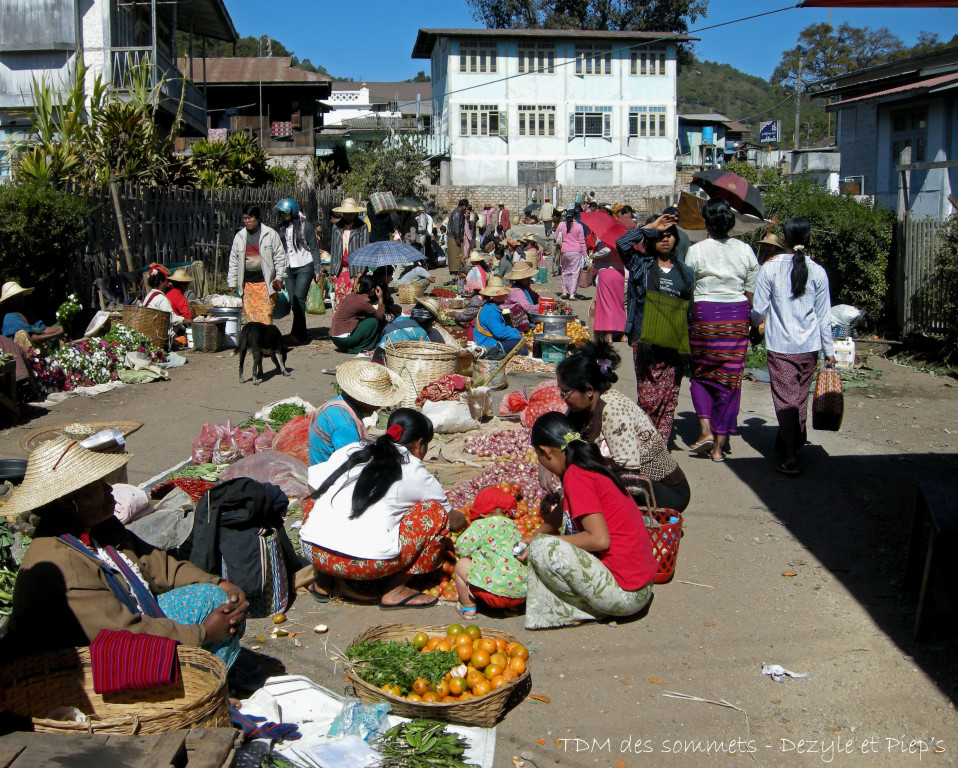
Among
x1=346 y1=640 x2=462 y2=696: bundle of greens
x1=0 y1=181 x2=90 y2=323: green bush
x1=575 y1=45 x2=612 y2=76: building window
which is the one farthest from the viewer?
x1=575 y1=45 x2=612 y2=76: building window

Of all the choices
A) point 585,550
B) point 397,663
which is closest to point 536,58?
point 585,550

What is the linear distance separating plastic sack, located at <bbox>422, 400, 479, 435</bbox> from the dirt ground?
6.35 feet

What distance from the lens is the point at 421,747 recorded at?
3127mm

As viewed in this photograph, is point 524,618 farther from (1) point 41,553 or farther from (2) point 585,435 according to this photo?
(1) point 41,553

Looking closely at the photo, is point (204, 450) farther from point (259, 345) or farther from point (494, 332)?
point (494, 332)

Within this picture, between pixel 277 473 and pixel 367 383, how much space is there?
→ 3.06 feet

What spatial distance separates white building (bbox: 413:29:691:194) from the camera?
43781 mm

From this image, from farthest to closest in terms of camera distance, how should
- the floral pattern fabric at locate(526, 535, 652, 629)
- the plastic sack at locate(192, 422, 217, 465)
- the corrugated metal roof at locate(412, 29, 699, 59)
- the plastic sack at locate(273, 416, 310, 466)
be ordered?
the corrugated metal roof at locate(412, 29, 699, 59) → the plastic sack at locate(192, 422, 217, 465) → the plastic sack at locate(273, 416, 310, 466) → the floral pattern fabric at locate(526, 535, 652, 629)

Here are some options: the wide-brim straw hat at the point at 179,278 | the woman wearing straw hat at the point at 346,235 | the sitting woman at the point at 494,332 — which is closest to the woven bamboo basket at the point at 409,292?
the woman wearing straw hat at the point at 346,235

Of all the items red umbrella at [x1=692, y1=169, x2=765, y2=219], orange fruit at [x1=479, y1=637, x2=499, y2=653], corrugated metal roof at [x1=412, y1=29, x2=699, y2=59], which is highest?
corrugated metal roof at [x1=412, y1=29, x2=699, y2=59]

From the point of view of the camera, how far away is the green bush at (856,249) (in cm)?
1175

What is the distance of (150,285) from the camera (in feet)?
37.3

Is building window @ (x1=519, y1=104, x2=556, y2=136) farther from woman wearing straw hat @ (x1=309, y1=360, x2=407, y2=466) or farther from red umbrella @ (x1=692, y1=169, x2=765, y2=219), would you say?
woman wearing straw hat @ (x1=309, y1=360, x2=407, y2=466)

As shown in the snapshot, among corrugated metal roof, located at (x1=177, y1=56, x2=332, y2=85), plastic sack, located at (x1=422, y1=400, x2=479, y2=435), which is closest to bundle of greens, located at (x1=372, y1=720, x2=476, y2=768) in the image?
plastic sack, located at (x1=422, y1=400, x2=479, y2=435)
